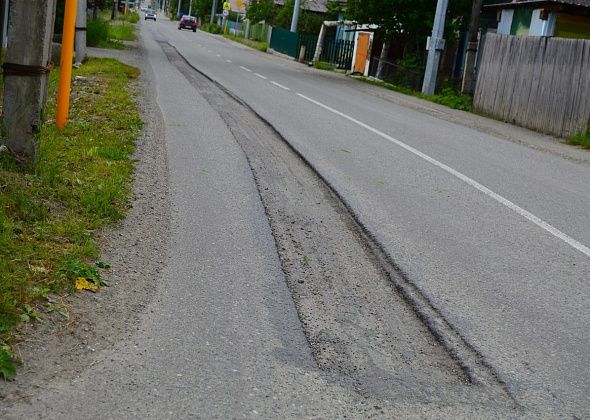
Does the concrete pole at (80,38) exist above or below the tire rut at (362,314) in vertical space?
above

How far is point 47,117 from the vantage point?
11.3 m

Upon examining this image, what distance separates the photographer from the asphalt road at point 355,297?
12.3 feet

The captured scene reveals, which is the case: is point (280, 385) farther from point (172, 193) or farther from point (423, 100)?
point (423, 100)

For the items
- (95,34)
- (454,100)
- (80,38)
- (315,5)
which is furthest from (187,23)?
(80,38)

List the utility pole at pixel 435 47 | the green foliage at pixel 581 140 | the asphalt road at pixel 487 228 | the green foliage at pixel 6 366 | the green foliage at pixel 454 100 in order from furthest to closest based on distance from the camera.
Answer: the utility pole at pixel 435 47 < the green foliage at pixel 454 100 < the green foliage at pixel 581 140 < the asphalt road at pixel 487 228 < the green foliage at pixel 6 366

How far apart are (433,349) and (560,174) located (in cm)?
757

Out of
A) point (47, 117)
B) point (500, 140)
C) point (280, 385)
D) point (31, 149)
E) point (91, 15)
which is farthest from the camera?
point (91, 15)

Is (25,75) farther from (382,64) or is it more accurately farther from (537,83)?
(382,64)

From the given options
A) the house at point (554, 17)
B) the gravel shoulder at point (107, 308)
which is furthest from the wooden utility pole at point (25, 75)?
the house at point (554, 17)

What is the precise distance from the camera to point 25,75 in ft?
23.5

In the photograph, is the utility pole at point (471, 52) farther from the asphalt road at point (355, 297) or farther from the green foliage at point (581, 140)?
the asphalt road at point (355, 297)

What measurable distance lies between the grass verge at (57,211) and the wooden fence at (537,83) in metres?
10.6

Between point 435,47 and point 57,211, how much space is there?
78.3 ft

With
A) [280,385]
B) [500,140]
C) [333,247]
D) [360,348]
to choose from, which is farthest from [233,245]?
[500,140]
